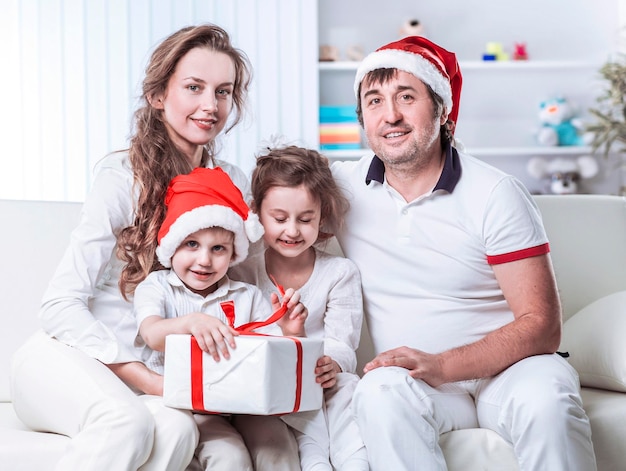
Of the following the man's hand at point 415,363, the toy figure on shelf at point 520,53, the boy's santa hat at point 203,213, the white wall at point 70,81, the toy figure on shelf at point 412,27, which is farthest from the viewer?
the toy figure on shelf at point 520,53

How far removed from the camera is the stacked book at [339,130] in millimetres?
5016

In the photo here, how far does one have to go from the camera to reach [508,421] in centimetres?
172

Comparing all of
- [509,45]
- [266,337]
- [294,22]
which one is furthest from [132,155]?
[509,45]

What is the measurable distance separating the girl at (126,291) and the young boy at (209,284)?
0.15 ft

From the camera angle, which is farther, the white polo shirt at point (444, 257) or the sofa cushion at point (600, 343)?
the sofa cushion at point (600, 343)

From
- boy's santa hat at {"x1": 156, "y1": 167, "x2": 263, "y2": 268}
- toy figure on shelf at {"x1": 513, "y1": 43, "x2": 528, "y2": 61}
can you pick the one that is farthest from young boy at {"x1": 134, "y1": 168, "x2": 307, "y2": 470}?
toy figure on shelf at {"x1": 513, "y1": 43, "x2": 528, "y2": 61}

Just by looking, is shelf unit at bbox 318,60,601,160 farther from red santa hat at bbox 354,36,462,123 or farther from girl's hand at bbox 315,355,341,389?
girl's hand at bbox 315,355,341,389

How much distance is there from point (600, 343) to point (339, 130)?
3101mm

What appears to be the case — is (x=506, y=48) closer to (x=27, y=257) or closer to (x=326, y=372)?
(x=27, y=257)

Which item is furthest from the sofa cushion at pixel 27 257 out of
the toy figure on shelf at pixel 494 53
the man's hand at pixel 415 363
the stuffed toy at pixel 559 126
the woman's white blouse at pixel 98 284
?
the stuffed toy at pixel 559 126

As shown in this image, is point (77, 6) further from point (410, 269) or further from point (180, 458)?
point (180, 458)

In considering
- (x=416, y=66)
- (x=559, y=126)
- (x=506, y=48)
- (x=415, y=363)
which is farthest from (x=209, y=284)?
(x=506, y=48)

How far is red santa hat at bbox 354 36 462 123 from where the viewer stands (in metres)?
2.04

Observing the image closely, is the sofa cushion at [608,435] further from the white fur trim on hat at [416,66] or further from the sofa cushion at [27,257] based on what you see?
the sofa cushion at [27,257]
